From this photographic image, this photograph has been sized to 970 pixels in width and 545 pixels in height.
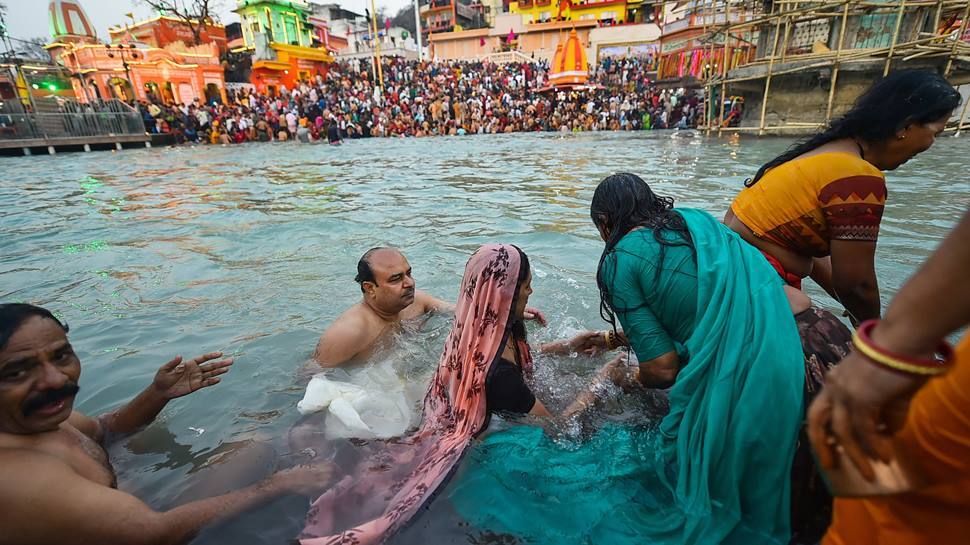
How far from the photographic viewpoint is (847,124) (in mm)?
2465

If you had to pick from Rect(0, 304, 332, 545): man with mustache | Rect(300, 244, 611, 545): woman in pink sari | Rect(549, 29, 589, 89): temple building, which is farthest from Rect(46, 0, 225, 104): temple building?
Rect(300, 244, 611, 545): woman in pink sari

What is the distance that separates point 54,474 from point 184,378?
3.21ft

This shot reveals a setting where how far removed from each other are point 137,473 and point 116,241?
5782mm

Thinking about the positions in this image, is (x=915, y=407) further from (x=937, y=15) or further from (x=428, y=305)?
(x=937, y=15)

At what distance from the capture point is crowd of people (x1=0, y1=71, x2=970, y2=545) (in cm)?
177

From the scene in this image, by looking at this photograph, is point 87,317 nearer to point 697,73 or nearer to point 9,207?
point 9,207

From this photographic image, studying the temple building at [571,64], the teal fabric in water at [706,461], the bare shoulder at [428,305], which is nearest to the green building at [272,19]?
the temple building at [571,64]

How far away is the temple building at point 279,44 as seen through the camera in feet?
114

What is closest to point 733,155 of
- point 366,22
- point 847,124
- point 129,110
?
point 847,124

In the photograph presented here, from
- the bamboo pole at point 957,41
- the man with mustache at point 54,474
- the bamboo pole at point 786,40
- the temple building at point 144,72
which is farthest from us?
the temple building at point 144,72

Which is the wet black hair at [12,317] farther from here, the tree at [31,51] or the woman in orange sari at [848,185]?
the tree at [31,51]

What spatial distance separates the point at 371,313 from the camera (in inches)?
151

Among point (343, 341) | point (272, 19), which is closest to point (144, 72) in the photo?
point (272, 19)

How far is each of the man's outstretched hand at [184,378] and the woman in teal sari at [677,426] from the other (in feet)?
5.01
